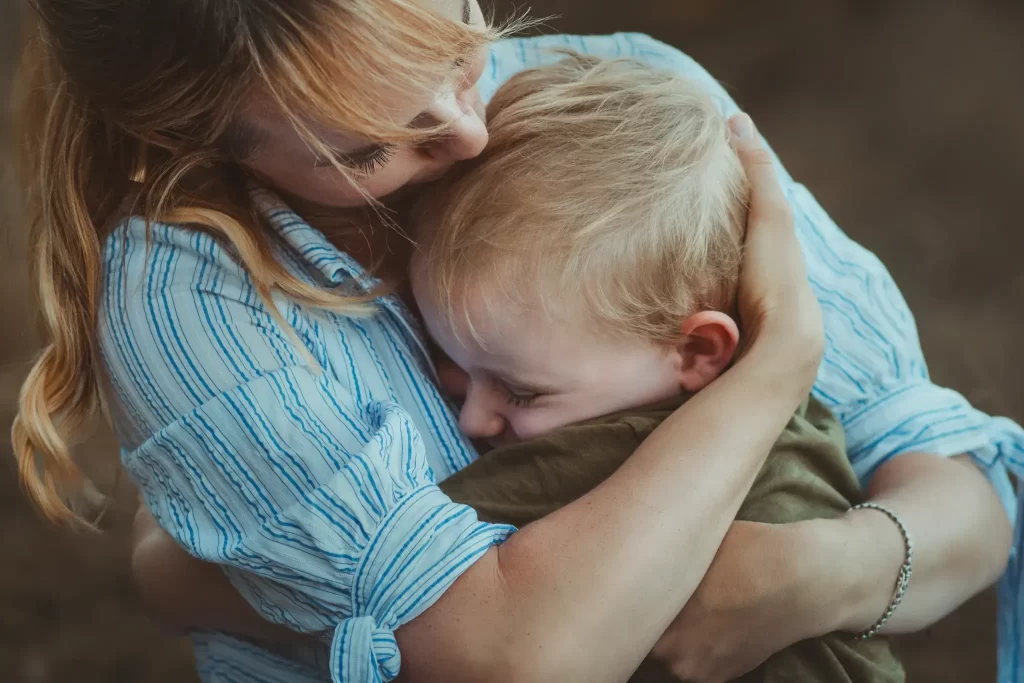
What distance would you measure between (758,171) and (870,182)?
0.90 meters

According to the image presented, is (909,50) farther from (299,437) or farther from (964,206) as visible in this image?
(299,437)

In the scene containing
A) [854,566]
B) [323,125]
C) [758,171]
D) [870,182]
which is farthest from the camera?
[870,182]

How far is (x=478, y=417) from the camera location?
84 centimetres

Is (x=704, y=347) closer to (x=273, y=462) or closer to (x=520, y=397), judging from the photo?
(x=520, y=397)

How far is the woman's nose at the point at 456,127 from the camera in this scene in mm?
702

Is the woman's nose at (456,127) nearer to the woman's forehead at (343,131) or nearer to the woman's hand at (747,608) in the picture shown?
the woman's forehead at (343,131)

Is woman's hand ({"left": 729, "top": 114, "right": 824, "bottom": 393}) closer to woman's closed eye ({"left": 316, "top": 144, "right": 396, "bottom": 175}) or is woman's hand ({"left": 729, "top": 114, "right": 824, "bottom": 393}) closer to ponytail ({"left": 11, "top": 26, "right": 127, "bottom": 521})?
woman's closed eye ({"left": 316, "top": 144, "right": 396, "bottom": 175})

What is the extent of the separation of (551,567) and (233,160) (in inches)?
16.8

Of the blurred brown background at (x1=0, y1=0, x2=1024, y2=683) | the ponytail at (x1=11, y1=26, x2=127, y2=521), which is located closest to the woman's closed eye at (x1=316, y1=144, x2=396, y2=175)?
the ponytail at (x1=11, y1=26, x2=127, y2=521)

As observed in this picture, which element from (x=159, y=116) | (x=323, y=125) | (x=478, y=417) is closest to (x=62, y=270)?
(x=159, y=116)

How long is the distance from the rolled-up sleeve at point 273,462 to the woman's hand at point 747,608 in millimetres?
182

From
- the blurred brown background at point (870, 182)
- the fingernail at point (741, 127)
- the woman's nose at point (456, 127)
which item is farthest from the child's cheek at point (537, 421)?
the blurred brown background at point (870, 182)

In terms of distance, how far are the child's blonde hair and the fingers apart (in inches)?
1.5

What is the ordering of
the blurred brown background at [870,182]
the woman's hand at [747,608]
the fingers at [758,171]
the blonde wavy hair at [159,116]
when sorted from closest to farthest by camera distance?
the blonde wavy hair at [159,116]
the woman's hand at [747,608]
the fingers at [758,171]
the blurred brown background at [870,182]
